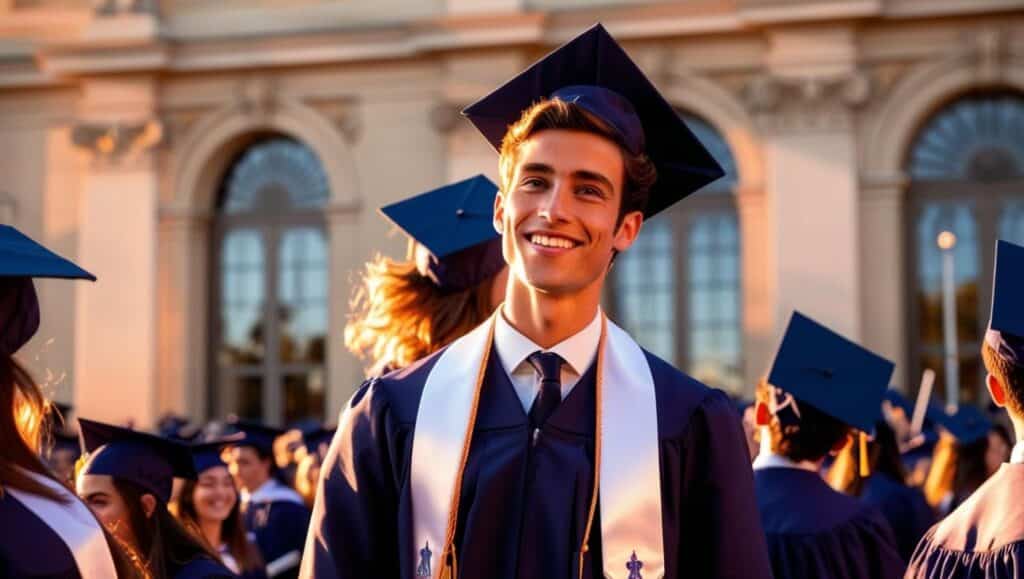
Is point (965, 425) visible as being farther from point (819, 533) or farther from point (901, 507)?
point (819, 533)

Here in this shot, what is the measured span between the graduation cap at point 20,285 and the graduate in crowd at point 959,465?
272 inches

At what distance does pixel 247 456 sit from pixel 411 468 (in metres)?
6.81

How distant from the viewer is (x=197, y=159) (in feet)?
74.1

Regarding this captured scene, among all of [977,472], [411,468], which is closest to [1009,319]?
[411,468]

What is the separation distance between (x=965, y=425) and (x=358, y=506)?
746 centimetres

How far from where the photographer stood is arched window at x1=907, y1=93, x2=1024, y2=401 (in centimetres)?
2022

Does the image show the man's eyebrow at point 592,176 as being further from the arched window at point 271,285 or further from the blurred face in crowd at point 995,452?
the arched window at point 271,285

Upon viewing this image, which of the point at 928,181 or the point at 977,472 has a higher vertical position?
the point at 928,181

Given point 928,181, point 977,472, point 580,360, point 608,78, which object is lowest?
point 977,472

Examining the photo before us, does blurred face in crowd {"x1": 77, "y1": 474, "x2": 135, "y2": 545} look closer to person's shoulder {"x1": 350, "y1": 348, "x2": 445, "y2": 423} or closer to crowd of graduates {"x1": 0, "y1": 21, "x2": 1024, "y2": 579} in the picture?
crowd of graduates {"x1": 0, "y1": 21, "x2": 1024, "y2": 579}

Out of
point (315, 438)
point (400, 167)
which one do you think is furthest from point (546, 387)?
point (400, 167)

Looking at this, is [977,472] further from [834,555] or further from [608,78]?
[608,78]

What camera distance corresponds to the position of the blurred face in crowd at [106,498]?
17.6ft

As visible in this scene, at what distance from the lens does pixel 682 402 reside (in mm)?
3352
